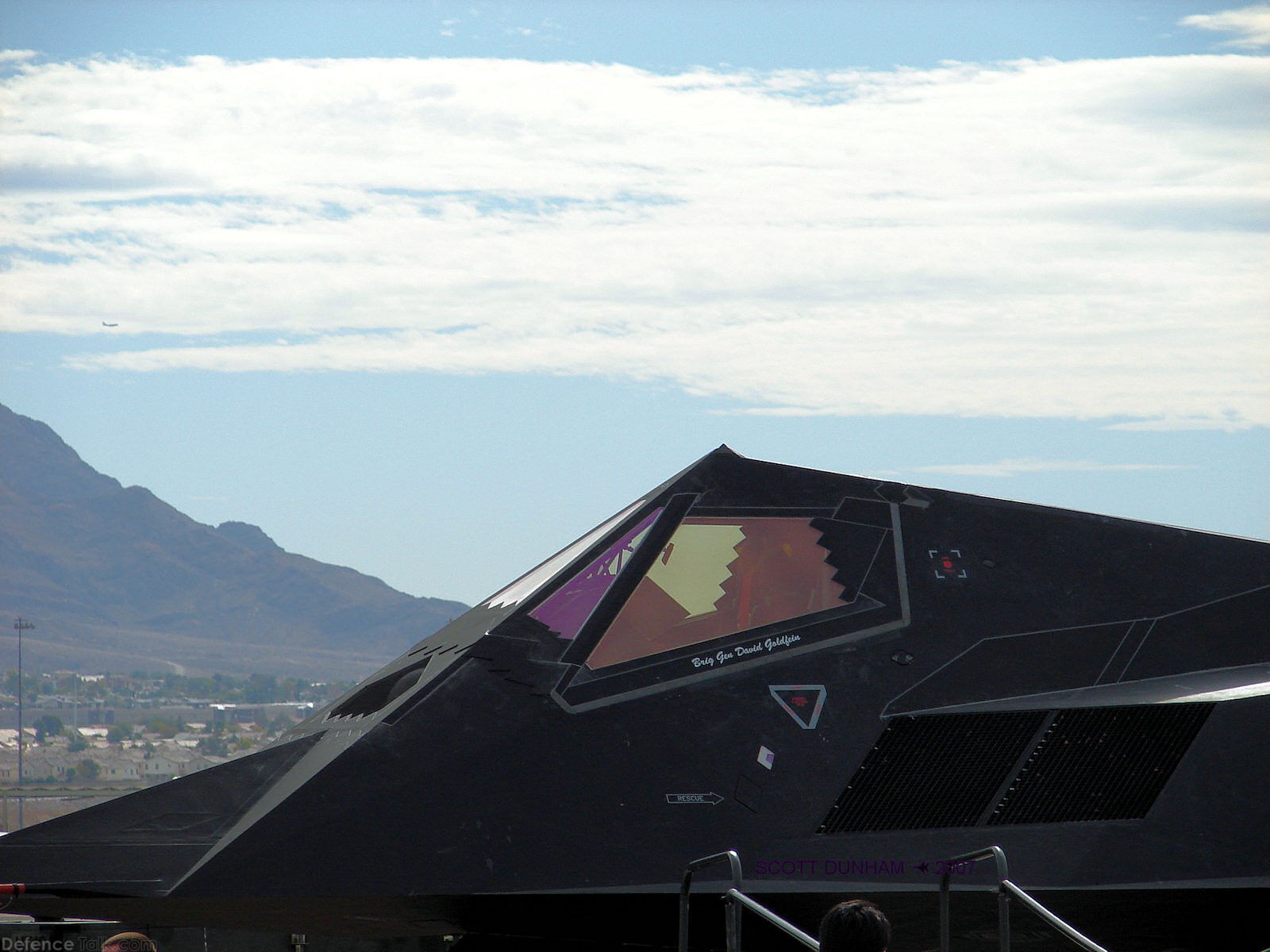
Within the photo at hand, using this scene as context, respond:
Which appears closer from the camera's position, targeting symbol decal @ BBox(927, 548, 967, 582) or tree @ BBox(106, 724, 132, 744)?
targeting symbol decal @ BBox(927, 548, 967, 582)

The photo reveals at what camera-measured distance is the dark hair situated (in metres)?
5.49

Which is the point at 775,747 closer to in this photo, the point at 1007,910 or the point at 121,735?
the point at 1007,910

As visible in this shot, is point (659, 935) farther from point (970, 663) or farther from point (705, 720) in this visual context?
point (970, 663)

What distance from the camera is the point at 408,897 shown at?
8469mm

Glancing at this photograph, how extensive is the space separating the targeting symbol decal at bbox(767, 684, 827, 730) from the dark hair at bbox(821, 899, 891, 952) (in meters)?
3.81

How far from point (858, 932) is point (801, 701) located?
13.0 ft

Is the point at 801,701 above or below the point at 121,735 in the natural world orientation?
above

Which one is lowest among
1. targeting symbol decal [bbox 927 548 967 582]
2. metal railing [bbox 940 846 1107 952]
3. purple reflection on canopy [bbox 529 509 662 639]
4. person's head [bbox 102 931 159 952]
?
person's head [bbox 102 931 159 952]

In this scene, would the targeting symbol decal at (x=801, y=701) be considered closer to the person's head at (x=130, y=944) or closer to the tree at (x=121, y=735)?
the person's head at (x=130, y=944)

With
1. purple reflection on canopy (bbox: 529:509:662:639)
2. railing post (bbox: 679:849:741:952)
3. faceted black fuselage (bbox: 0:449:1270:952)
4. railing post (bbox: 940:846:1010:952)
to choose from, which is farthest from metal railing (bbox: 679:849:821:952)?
purple reflection on canopy (bbox: 529:509:662:639)

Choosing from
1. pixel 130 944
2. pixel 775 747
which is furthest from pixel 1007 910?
pixel 130 944

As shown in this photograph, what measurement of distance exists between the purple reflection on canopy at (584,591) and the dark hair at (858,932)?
13.0 ft

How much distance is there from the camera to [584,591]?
954 centimetres

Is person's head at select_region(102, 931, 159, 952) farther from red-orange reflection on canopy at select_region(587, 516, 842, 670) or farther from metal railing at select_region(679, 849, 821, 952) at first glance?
red-orange reflection on canopy at select_region(587, 516, 842, 670)
